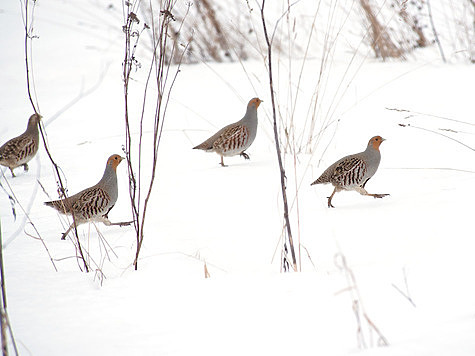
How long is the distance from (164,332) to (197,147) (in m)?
3.83

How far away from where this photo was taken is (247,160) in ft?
20.0

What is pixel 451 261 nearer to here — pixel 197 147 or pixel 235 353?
pixel 235 353

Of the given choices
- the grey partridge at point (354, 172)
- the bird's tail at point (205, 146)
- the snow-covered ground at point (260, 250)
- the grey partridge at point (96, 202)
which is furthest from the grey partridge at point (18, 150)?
the grey partridge at point (354, 172)

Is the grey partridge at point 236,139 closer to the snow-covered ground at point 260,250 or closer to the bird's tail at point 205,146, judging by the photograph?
the bird's tail at point 205,146

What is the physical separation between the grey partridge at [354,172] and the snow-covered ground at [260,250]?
126 millimetres

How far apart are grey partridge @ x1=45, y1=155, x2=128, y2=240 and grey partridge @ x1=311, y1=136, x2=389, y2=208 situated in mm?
1437

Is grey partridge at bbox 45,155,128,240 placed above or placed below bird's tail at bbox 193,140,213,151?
below

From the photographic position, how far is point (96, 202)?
167 inches

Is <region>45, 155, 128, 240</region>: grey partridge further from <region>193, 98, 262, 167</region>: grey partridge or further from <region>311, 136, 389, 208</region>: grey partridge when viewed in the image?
<region>193, 98, 262, 167</region>: grey partridge

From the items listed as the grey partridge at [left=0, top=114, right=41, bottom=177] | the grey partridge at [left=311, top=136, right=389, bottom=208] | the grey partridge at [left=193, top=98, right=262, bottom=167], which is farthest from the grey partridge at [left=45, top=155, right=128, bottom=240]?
the grey partridge at [left=0, top=114, right=41, bottom=177]

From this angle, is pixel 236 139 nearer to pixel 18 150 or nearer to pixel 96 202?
pixel 96 202

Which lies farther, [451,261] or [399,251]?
[399,251]

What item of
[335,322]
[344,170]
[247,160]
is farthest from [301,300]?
[247,160]

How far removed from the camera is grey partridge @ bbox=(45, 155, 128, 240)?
4.21 m
